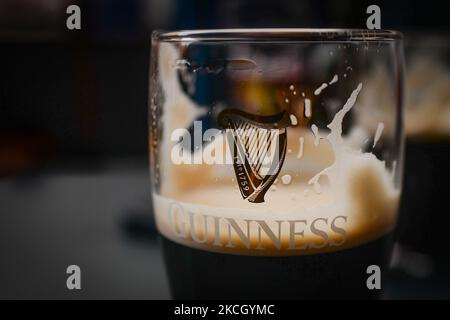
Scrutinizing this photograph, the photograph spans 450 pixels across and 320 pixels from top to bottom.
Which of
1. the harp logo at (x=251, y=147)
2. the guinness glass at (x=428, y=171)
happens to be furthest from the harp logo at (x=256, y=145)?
the guinness glass at (x=428, y=171)

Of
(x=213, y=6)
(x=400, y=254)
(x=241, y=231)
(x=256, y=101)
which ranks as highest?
(x=213, y=6)

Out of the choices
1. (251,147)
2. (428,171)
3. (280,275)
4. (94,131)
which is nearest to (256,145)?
(251,147)

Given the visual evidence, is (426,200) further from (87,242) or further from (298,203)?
(87,242)

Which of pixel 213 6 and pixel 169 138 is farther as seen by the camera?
pixel 213 6

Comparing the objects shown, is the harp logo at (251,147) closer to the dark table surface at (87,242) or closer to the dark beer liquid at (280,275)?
the dark beer liquid at (280,275)

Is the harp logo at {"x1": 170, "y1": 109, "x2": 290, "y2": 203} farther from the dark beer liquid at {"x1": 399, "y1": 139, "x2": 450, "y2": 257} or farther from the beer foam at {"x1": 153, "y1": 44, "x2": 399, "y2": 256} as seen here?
the dark beer liquid at {"x1": 399, "y1": 139, "x2": 450, "y2": 257}

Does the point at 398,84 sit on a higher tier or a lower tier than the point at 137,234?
higher

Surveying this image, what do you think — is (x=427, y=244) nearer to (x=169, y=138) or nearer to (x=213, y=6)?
(x=169, y=138)
